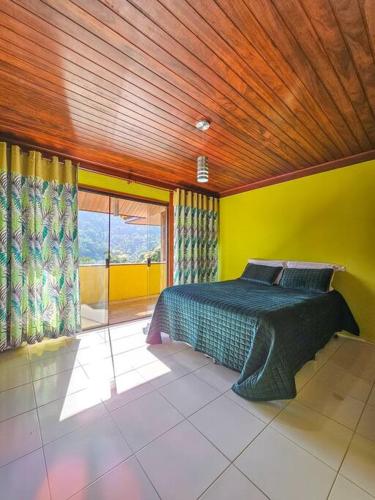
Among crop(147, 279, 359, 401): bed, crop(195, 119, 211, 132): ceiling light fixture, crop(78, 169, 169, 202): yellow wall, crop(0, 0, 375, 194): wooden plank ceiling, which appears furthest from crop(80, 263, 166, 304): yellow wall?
crop(195, 119, 211, 132): ceiling light fixture

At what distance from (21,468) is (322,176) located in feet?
13.4

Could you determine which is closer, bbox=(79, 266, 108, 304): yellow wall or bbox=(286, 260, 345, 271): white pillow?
bbox=(286, 260, 345, 271): white pillow

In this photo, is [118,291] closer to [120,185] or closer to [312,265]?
[120,185]

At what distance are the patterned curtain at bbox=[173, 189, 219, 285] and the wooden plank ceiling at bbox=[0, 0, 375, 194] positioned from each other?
1360 millimetres

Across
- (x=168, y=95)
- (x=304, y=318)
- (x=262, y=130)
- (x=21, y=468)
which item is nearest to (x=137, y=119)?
(x=168, y=95)

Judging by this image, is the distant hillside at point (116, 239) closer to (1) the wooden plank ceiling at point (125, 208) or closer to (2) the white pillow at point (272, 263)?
(1) the wooden plank ceiling at point (125, 208)

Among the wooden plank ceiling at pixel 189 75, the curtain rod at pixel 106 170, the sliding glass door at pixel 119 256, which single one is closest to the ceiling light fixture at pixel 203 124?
the wooden plank ceiling at pixel 189 75

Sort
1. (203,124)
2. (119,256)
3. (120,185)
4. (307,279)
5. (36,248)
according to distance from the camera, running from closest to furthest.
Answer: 1. (203,124)
2. (36,248)
3. (307,279)
4. (120,185)
5. (119,256)

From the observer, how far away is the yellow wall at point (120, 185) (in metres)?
3.10

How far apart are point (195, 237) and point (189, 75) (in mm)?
2725

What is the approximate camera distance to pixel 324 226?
122 inches

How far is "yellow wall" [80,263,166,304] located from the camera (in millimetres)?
3561

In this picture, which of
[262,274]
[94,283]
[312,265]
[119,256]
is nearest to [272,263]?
[262,274]

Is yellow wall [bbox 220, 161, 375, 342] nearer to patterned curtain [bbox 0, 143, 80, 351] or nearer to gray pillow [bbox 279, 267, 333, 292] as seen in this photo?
gray pillow [bbox 279, 267, 333, 292]
